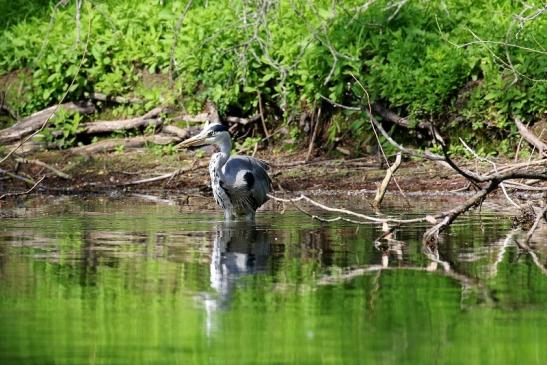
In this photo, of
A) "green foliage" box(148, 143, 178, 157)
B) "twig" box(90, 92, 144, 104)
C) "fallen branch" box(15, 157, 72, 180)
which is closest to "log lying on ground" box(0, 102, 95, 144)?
"twig" box(90, 92, 144, 104)

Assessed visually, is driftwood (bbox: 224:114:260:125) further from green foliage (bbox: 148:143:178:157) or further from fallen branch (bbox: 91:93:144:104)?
fallen branch (bbox: 91:93:144:104)

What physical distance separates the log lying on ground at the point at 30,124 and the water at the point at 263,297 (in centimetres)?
598

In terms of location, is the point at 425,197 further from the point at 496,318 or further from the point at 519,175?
the point at 496,318

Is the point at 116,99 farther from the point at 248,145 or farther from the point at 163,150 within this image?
the point at 248,145

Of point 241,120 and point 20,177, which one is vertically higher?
point 241,120

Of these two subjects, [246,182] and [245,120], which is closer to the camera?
[246,182]

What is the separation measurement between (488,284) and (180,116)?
389 inches

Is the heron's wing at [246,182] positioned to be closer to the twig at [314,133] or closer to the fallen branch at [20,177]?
the twig at [314,133]

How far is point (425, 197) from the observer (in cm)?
1445

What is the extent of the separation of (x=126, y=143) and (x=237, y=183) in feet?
14.8

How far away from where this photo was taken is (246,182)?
1339 cm

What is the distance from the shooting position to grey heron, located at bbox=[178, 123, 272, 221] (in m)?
13.4

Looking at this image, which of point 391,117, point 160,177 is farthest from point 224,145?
point 391,117

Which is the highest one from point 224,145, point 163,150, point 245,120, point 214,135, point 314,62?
point 314,62
